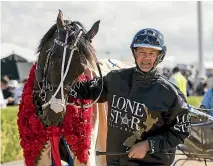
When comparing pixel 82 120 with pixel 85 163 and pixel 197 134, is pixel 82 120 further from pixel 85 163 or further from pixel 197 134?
pixel 197 134

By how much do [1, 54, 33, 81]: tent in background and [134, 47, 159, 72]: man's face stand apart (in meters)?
15.3

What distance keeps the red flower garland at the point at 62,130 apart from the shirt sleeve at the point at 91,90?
1.10ft

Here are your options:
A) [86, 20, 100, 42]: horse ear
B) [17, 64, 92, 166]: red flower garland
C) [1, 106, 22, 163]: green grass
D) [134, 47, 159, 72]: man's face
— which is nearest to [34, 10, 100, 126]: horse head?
[86, 20, 100, 42]: horse ear

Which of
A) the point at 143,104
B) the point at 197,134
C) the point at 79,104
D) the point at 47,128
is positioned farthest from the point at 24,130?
the point at 197,134

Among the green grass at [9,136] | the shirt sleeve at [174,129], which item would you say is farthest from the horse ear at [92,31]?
the green grass at [9,136]

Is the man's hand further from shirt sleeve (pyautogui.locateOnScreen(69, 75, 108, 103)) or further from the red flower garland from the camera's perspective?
the red flower garland

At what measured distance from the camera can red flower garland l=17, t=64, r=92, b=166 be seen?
4414mm

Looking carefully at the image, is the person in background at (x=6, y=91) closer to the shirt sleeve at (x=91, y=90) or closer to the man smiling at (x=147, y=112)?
the shirt sleeve at (x=91, y=90)

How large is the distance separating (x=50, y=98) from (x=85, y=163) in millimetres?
790

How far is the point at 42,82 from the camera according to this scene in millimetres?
4297

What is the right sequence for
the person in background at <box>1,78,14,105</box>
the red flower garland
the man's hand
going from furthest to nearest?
the person in background at <box>1,78,14,105</box>
the red flower garland
the man's hand

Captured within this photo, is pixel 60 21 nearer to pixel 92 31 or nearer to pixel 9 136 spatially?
pixel 92 31

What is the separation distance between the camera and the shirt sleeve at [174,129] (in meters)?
3.42

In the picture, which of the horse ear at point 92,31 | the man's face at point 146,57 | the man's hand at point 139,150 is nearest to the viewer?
the man's hand at point 139,150
